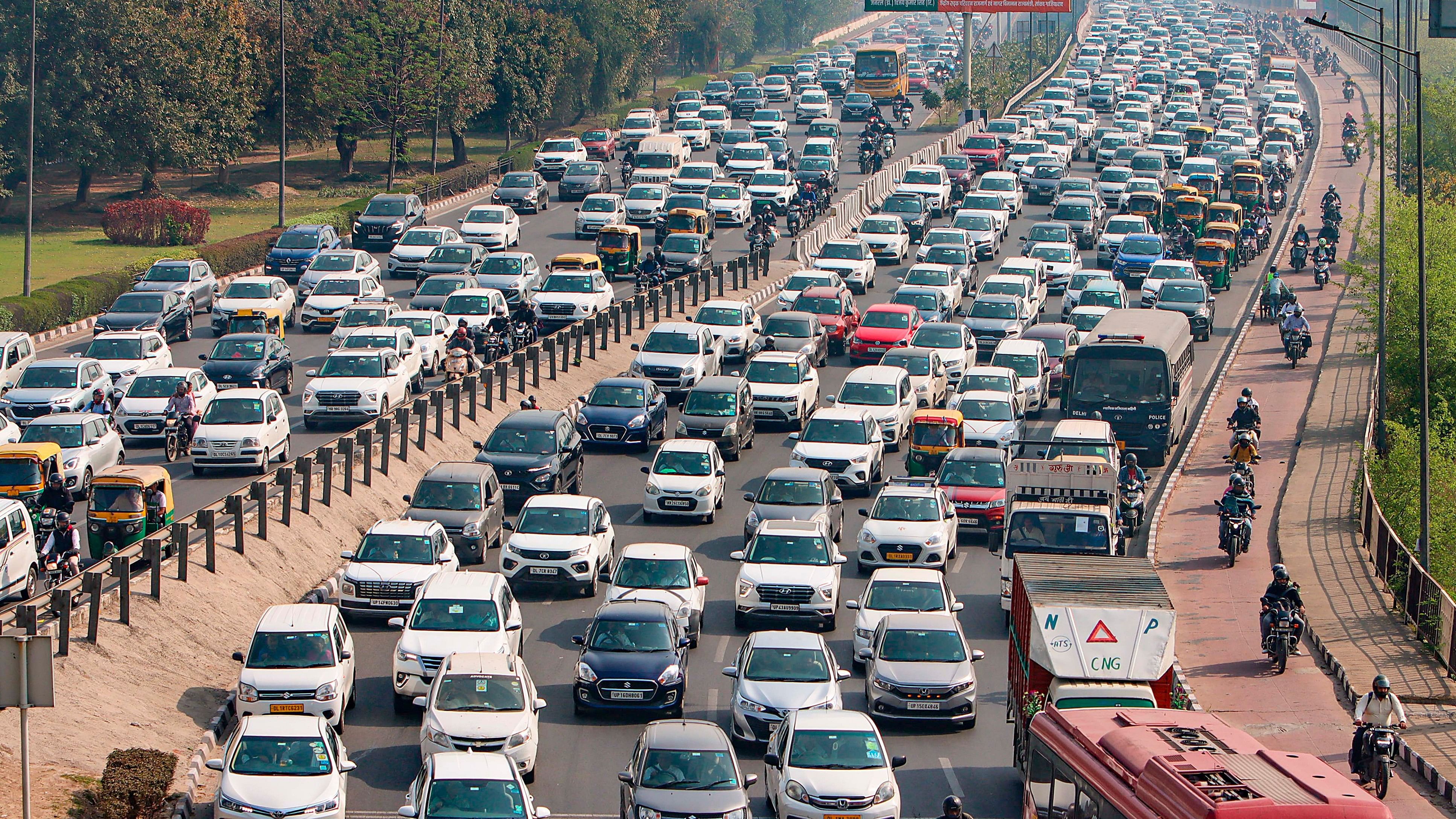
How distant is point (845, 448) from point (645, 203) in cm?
3208

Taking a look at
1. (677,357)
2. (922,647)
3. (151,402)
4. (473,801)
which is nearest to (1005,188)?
(677,357)

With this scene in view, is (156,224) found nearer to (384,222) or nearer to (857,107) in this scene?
(384,222)

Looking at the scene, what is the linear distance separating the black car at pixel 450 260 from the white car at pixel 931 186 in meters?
19.7

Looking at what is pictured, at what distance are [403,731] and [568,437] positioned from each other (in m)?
12.3

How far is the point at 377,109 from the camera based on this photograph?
273 feet

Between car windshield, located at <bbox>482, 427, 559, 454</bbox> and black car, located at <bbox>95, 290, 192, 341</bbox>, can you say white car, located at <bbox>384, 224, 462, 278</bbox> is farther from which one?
car windshield, located at <bbox>482, 427, 559, 454</bbox>

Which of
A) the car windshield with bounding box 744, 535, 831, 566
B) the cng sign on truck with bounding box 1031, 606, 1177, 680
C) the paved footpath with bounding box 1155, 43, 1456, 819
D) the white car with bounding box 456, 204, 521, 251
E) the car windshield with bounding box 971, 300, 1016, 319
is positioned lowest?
the paved footpath with bounding box 1155, 43, 1456, 819

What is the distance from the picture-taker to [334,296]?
49219 millimetres

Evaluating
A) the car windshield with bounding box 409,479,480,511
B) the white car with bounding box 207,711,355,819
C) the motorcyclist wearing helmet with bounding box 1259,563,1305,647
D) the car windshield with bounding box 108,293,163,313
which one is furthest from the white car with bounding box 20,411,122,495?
the motorcyclist wearing helmet with bounding box 1259,563,1305,647

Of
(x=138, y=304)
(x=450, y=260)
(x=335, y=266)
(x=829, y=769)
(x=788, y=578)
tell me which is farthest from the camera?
(x=450, y=260)

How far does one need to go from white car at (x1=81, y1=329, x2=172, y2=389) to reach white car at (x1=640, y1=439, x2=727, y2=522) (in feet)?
38.8

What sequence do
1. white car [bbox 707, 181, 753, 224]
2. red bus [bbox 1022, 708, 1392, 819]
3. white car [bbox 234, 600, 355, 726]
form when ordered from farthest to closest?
1. white car [bbox 707, 181, 753, 224]
2. white car [bbox 234, 600, 355, 726]
3. red bus [bbox 1022, 708, 1392, 819]

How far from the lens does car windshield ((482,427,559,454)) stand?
34.5 meters

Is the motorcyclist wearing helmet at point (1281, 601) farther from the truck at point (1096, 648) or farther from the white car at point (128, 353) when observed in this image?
the white car at point (128, 353)
